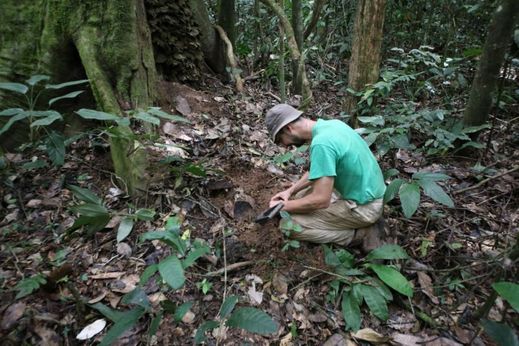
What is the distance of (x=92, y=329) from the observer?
2.33 meters

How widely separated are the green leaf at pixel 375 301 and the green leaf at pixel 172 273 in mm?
1365

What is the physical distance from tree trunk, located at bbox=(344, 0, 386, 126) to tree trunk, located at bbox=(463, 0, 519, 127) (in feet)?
4.54

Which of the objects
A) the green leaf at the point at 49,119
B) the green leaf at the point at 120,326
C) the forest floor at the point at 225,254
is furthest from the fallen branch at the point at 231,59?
the green leaf at the point at 120,326

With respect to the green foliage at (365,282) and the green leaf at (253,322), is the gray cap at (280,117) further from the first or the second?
the green leaf at (253,322)

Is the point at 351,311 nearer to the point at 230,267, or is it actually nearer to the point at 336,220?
the point at 336,220

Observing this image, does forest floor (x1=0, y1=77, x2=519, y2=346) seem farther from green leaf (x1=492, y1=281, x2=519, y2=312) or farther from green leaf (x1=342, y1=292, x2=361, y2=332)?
green leaf (x1=492, y1=281, x2=519, y2=312)

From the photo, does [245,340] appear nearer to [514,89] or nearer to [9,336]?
[9,336]

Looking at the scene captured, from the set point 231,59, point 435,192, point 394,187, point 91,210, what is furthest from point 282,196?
point 231,59

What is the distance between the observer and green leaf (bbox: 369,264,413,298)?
2.57 m

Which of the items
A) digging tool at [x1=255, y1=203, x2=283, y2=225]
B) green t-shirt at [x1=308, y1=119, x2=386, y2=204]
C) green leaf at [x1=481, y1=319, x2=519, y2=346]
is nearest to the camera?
green leaf at [x1=481, y1=319, x2=519, y2=346]

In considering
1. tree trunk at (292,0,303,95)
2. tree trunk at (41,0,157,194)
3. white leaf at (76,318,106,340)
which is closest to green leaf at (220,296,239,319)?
white leaf at (76,318,106,340)

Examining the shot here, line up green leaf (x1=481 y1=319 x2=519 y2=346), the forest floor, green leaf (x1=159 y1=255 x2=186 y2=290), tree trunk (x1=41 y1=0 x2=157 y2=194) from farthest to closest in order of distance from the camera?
tree trunk (x1=41 y1=0 x2=157 y2=194) → the forest floor → green leaf (x1=159 y1=255 x2=186 y2=290) → green leaf (x1=481 y1=319 x2=519 y2=346)

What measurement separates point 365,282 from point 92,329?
75.3 inches

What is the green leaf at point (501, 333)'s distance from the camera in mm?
1863
